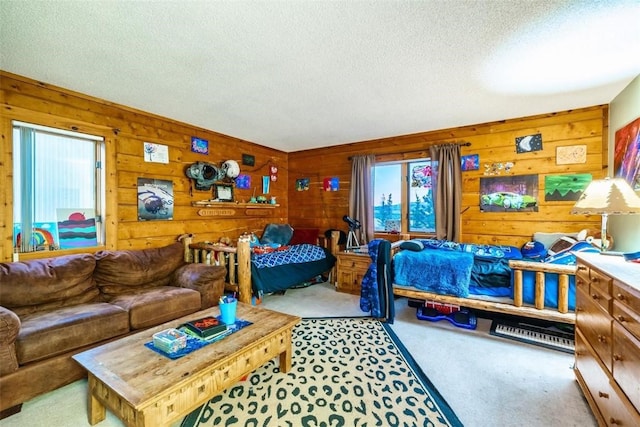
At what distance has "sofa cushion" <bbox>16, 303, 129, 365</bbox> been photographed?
1.78 metres

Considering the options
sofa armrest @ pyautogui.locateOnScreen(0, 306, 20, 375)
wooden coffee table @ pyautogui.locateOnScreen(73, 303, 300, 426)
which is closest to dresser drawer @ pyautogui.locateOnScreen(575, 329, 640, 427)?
wooden coffee table @ pyautogui.locateOnScreen(73, 303, 300, 426)

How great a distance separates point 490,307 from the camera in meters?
2.71

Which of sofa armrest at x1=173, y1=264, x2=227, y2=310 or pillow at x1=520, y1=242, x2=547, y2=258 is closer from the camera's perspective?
pillow at x1=520, y1=242, x2=547, y2=258

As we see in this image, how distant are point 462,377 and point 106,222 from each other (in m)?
3.63

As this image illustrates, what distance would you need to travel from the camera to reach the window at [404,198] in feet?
13.7

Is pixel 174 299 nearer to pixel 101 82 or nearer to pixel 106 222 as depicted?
pixel 106 222

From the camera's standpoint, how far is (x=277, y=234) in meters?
4.73

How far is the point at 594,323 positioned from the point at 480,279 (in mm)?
1295

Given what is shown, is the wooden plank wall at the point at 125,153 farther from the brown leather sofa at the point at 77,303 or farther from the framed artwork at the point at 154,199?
the brown leather sofa at the point at 77,303

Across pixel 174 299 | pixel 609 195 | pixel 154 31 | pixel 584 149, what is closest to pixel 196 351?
pixel 174 299

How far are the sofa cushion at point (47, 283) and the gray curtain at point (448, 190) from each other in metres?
4.06

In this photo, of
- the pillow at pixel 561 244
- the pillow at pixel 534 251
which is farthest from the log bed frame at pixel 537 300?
the pillow at pixel 561 244

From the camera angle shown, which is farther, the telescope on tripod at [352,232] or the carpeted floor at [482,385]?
the telescope on tripod at [352,232]

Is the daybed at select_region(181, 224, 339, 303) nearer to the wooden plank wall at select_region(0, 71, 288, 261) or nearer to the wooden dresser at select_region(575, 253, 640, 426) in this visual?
the wooden plank wall at select_region(0, 71, 288, 261)
